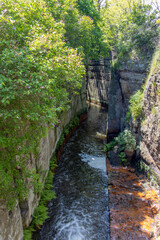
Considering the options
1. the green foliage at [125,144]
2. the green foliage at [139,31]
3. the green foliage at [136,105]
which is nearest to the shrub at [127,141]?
the green foliage at [125,144]

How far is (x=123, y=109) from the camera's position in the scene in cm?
1625

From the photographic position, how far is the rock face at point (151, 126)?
10.3m

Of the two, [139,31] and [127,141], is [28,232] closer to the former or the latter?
[127,141]

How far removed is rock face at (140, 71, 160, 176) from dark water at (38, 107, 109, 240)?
10.4 feet

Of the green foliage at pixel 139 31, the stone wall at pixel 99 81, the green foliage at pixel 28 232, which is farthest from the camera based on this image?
the stone wall at pixel 99 81

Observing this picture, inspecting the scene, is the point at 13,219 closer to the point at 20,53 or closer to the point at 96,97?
the point at 20,53

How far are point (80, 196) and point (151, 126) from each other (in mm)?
5513

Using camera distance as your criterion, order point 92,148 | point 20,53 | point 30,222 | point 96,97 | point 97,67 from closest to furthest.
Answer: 1. point 20,53
2. point 30,222
3. point 92,148
4. point 97,67
5. point 96,97

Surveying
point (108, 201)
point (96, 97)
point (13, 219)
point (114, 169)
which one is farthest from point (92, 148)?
point (96, 97)

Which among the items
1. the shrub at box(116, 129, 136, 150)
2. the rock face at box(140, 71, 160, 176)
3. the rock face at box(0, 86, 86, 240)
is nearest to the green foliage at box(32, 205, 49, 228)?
the rock face at box(0, 86, 86, 240)

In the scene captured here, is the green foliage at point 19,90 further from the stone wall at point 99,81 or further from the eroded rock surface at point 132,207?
the stone wall at point 99,81

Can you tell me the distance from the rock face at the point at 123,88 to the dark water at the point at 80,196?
2.62 m

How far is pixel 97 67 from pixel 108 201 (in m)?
26.9

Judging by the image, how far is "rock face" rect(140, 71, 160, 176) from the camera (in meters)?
10.3
